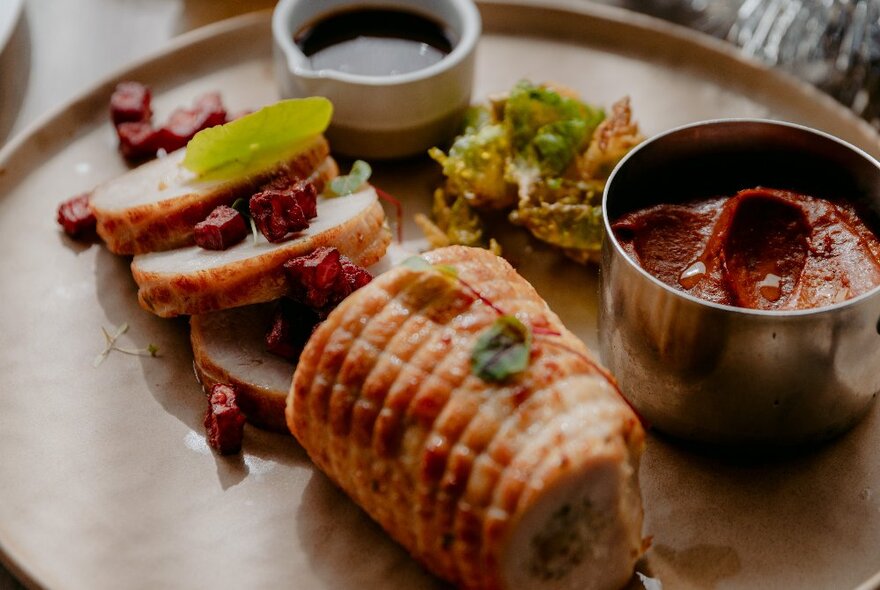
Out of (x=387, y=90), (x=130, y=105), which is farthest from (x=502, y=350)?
(x=130, y=105)

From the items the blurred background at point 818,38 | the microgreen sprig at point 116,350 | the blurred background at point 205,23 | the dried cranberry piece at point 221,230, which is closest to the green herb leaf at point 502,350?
the dried cranberry piece at point 221,230

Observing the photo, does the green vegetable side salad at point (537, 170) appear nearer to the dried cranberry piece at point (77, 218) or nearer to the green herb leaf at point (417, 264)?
the green herb leaf at point (417, 264)

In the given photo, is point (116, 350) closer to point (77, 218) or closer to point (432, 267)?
point (77, 218)

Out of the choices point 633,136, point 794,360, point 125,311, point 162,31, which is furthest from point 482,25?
point 794,360

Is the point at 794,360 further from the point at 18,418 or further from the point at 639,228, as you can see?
the point at 18,418

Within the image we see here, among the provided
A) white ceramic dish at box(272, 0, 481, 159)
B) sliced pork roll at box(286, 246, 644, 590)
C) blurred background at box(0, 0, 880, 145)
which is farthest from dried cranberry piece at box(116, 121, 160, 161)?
sliced pork roll at box(286, 246, 644, 590)
